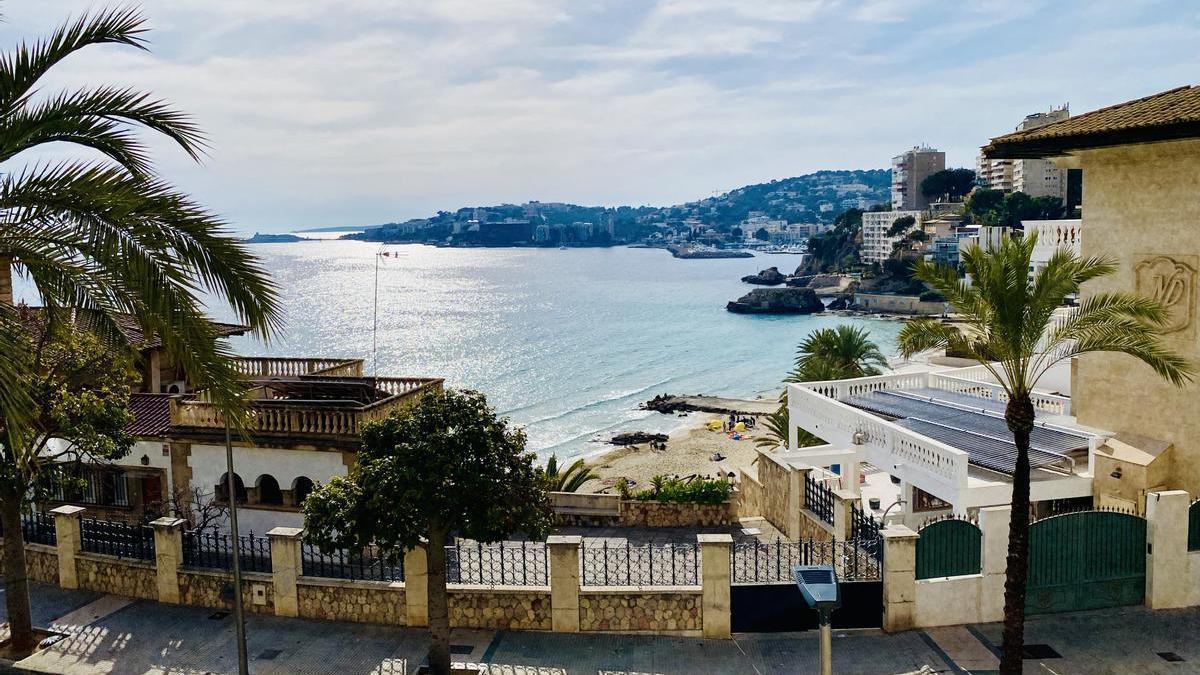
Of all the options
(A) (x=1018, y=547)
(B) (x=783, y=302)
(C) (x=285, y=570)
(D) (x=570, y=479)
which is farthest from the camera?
(B) (x=783, y=302)

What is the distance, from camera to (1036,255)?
79.8ft

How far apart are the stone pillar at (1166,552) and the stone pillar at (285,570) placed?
46.5ft

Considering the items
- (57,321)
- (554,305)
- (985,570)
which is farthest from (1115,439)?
(554,305)

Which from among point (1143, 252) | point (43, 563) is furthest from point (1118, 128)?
point (43, 563)

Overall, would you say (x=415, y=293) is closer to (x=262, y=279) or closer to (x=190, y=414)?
(x=190, y=414)

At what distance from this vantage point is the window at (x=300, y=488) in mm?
19469

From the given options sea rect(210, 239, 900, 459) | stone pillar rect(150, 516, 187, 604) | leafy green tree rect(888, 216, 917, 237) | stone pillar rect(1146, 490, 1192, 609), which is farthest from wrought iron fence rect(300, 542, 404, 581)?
leafy green tree rect(888, 216, 917, 237)

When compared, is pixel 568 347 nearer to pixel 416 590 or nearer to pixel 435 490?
pixel 416 590

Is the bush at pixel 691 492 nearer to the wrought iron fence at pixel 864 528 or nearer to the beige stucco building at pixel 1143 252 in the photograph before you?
the wrought iron fence at pixel 864 528

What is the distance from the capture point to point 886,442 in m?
19.8

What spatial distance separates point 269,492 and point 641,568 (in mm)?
9005

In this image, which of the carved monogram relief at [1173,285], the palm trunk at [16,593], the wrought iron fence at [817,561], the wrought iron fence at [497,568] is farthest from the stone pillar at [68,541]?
the carved monogram relief at [1173,285]

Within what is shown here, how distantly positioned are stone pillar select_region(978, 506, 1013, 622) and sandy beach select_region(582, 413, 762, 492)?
2805cm

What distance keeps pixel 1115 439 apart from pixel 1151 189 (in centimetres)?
499
